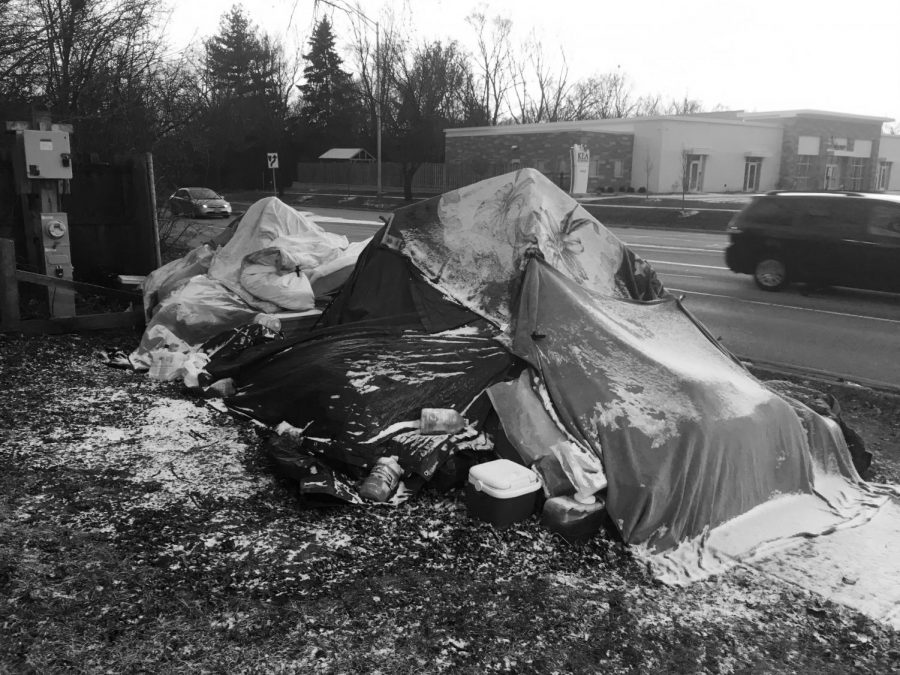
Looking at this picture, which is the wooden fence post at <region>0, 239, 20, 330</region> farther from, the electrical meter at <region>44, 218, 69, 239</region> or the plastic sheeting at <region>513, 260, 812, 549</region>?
the plastic sheeting at <region>513, 260, 812, 549</region>

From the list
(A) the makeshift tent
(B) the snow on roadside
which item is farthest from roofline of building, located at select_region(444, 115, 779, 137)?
Answer: (B) the snow on roadside

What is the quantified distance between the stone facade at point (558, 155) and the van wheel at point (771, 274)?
78.4ft

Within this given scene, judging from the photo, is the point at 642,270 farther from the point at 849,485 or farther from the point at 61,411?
the point at 61,411

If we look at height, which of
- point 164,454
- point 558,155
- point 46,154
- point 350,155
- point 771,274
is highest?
point 350,155

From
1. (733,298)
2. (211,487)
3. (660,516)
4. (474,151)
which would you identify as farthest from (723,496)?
(474,151)

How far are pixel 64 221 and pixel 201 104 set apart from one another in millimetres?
6018

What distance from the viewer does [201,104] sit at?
44.7ft

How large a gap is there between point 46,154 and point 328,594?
685 centimetres

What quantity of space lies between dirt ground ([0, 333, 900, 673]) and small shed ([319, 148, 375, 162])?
46.3 m

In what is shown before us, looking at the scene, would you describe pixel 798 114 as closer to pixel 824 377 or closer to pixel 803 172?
pixel 803 172

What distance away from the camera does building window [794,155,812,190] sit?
43281 mm

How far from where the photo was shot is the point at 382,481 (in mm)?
4133

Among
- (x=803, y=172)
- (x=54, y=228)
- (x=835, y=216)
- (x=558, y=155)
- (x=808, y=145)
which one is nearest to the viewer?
(x=54, y=228)

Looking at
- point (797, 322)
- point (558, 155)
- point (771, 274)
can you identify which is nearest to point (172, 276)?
point (797, 322)
